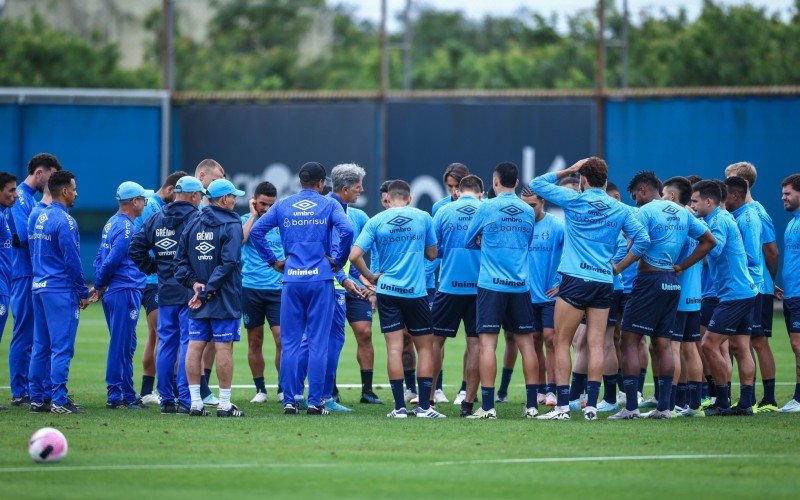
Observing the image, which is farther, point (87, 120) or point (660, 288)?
point (87, 120)

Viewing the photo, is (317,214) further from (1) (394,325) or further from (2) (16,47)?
(2) (16,47)

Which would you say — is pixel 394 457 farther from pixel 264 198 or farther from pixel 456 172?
pixel 456 172

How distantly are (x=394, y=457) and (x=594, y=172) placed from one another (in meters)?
4.02

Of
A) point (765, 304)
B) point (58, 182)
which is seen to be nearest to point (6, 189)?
point (58, 182)

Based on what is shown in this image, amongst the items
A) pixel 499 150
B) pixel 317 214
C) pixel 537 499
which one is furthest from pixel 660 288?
pixel 499 150

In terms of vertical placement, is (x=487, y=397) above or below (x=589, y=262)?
below

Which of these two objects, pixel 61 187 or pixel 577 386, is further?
pixel 577 386

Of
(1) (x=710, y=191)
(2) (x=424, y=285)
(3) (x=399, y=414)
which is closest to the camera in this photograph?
(3) (x=399, y=414)

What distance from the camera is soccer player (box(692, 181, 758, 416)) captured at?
44.6 feet

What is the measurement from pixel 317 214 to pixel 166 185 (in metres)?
2.34

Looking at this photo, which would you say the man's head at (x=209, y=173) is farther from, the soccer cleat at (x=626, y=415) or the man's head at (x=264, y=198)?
the soccer cleat at (x=626, y=415)

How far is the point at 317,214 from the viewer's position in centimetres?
1315

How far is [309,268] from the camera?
13.1 metres

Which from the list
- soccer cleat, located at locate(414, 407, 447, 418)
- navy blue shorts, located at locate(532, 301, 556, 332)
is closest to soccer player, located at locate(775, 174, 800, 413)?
navy blue shorts, located at locate(532, 301, 556, 332)
